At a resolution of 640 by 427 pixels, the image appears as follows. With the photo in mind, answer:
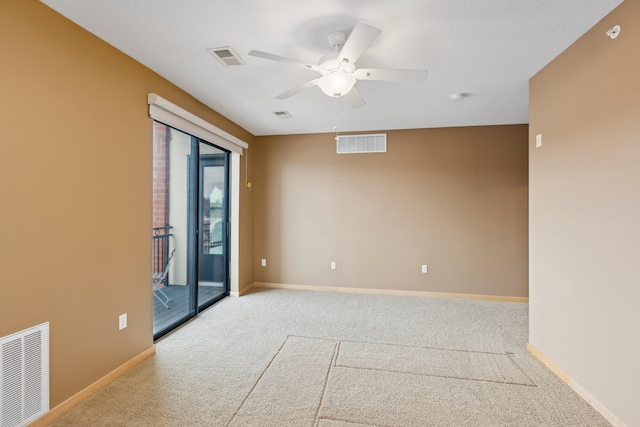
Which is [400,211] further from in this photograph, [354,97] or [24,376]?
[24,376]

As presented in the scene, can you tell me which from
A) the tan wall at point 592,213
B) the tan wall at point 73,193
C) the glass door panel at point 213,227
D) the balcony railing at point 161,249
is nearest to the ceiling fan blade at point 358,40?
the tan wall at point 592,213

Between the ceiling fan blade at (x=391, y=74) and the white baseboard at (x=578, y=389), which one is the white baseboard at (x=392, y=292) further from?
the ceiling fan blade at (x=391, y=74)

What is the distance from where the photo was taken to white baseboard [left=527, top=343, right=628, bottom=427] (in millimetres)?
1830

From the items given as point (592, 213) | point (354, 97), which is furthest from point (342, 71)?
point (592, 213)

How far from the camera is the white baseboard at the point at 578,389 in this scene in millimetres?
1830

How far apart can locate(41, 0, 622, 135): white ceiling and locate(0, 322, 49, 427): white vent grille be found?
6.64ft

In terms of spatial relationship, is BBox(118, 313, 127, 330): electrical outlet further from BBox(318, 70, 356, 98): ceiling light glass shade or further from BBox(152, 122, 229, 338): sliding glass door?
BBox(318, 70, 356, 98): ceiling light glass shade

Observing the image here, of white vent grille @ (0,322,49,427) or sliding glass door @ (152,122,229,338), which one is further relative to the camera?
sliding glass door @ (152,122,229,338)

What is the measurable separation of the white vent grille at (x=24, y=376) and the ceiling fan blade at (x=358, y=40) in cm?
254

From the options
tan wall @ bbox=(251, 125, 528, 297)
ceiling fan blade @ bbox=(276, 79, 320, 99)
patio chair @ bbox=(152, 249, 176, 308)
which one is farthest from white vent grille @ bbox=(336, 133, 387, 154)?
patio chair @ bbox=(152, 249, 176, 308)

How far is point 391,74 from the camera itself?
2.02m

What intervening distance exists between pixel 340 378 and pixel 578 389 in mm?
1732

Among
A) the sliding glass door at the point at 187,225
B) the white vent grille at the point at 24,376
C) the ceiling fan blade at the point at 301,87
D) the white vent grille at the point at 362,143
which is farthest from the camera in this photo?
the white vent grille at the point at 362,143

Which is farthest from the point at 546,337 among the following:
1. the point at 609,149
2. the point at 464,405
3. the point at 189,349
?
the point at 189,349
